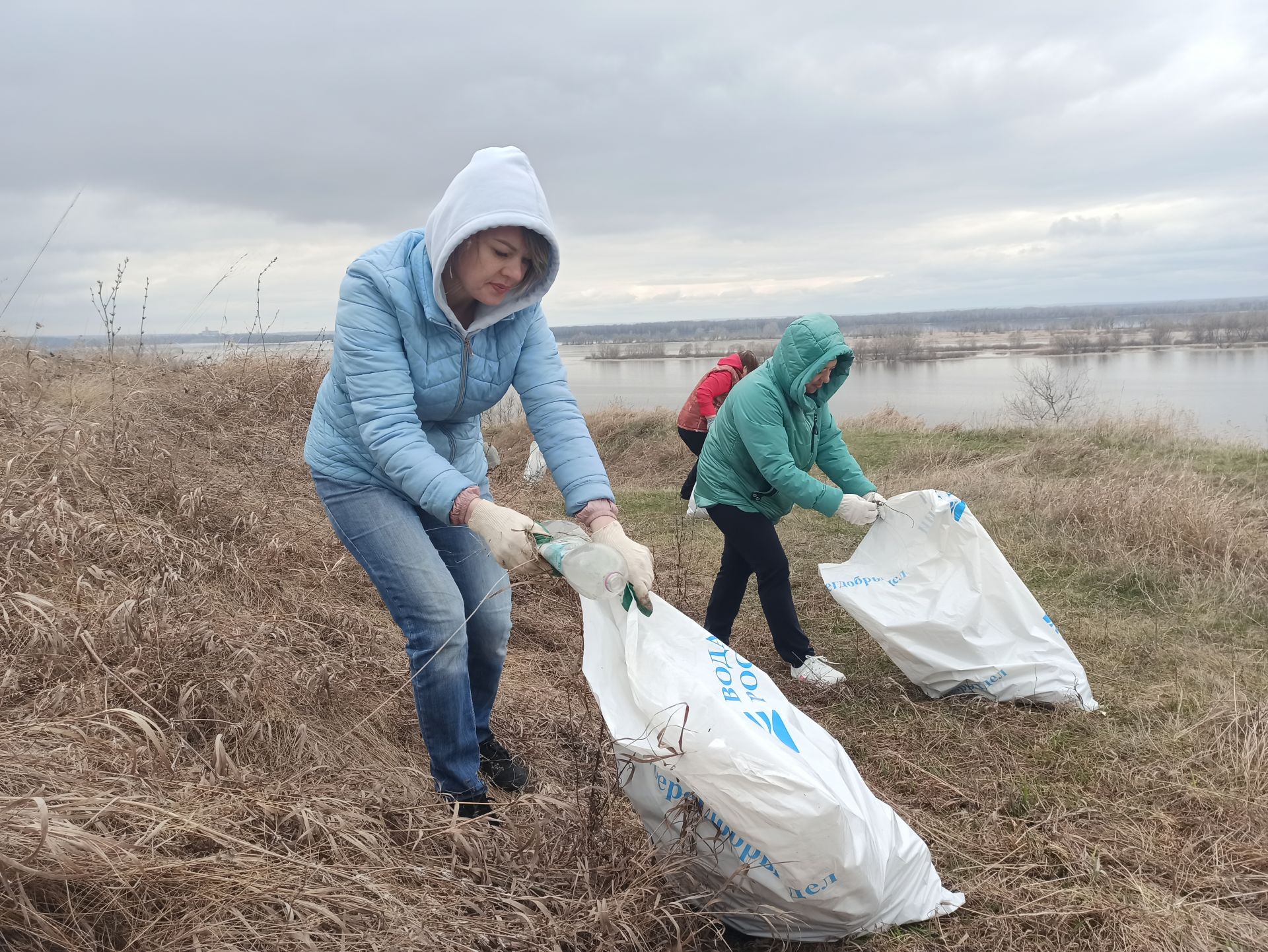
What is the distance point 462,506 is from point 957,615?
6.59 ft

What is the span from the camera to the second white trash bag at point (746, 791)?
1.61 meters

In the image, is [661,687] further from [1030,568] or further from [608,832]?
[1030,568]

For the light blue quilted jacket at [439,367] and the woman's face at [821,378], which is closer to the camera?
the light blue quilted jacket at [439,367]

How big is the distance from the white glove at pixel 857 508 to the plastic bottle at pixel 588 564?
169 cm

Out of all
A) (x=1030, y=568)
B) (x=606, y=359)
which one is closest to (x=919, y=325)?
(x=606, y=359)

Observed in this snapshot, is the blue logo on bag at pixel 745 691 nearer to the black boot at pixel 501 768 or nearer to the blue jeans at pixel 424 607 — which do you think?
the blue jeans at pixel 424 607

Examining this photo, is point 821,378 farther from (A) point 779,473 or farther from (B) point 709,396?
(B) point 709,396

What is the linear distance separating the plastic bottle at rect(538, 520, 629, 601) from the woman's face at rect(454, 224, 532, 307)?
61 centimetres

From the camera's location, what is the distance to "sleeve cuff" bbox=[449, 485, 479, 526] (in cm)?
191

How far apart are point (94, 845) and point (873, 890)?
1.46 metres

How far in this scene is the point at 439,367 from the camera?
205cm

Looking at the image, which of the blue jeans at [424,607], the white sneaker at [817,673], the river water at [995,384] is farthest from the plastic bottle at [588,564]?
the river water at [995,384]

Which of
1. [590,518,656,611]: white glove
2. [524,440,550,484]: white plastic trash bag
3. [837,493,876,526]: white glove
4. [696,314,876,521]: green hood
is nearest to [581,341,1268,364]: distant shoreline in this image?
[524,440,550,484]: white plastic trash bag

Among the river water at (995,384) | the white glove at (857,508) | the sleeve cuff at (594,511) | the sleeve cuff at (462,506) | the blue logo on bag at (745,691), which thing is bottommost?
the river water at (995,384)
